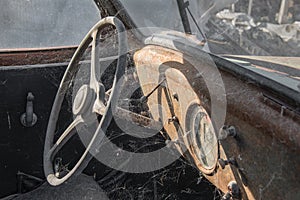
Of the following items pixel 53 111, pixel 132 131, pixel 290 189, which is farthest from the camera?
pixel 132 131

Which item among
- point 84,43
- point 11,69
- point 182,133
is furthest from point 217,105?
point 11,69

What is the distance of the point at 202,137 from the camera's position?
5.00 ft

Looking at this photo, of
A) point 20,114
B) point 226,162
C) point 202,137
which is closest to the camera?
point 226,162

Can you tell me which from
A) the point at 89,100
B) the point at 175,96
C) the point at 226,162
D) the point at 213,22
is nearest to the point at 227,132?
the point at 226,162

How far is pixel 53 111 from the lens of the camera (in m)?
2.00

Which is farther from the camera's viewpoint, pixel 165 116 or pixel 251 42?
pixel 251 42

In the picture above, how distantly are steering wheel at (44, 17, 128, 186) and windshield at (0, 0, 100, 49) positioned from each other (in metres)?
0.31

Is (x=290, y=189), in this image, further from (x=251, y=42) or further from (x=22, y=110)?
(x=22, y=110)

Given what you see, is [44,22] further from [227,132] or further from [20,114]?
[227,132]

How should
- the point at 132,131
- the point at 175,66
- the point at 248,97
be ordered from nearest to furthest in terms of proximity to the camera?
1. the point at 248,97
2. the point at 175,66
3. the point at 132,131

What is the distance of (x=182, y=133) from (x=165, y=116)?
0.15m

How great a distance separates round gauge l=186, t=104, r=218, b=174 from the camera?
1.47 metres

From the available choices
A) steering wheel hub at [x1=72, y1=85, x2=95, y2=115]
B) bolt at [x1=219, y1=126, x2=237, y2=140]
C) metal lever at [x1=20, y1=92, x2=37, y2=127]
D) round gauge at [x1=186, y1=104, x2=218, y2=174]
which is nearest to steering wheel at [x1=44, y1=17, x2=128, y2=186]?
steering wheel hub at [x1=72, y1=85, x2=95, y2=115]

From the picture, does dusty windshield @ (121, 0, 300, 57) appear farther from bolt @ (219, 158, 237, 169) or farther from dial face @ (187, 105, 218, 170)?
bolt @ (219, 158, 237, 169)
